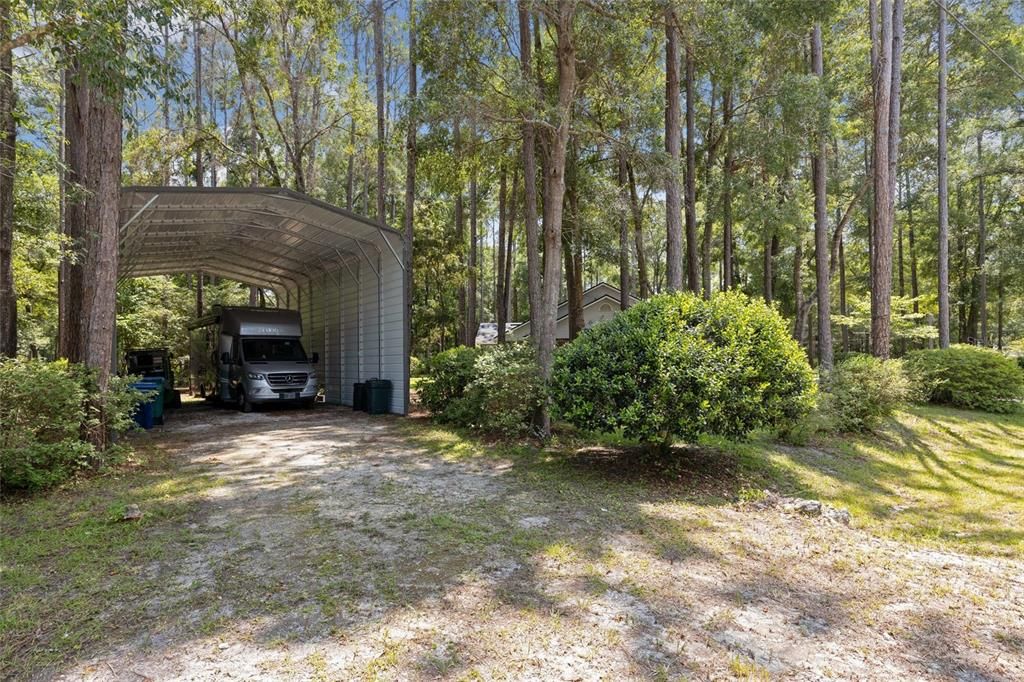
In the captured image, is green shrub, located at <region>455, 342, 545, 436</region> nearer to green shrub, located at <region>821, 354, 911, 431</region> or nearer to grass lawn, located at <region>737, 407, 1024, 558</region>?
grass lawn, located at <region>737, 407, 1024, 558</region>

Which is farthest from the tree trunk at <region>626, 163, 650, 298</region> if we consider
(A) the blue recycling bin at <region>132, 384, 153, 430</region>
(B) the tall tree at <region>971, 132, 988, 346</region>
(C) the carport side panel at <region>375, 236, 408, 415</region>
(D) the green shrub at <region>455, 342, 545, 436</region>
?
(B) the tall tree at <region>971, 132, 988, 346</region>

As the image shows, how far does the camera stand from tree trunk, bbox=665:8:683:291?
30.5ft

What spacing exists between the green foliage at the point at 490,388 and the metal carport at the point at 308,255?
6.48ft

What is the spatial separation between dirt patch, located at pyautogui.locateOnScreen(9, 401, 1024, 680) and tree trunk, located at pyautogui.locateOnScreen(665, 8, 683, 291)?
5549 millimetres

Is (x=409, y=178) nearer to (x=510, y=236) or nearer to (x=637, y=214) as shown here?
(x=510, y=236)

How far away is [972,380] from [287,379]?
1661cm


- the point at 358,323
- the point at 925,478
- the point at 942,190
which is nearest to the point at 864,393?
the point at 925,478

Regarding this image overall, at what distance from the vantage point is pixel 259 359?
1318 cm

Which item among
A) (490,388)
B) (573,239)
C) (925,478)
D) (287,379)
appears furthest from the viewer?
(573,239)

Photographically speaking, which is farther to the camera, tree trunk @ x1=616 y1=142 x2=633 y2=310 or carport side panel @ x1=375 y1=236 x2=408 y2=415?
tree trunk @ x1=616 y1=142 x2=633 y2=310

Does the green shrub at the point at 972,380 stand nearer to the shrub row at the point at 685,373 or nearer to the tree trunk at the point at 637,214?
the tree trunk at the point at 637,214

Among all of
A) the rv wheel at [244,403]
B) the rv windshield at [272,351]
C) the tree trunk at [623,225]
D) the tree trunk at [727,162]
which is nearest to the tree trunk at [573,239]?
the tree trunk at [623,225]

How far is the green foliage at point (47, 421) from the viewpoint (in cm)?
512

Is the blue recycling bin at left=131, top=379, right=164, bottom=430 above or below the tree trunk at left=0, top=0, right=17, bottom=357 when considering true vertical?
below
